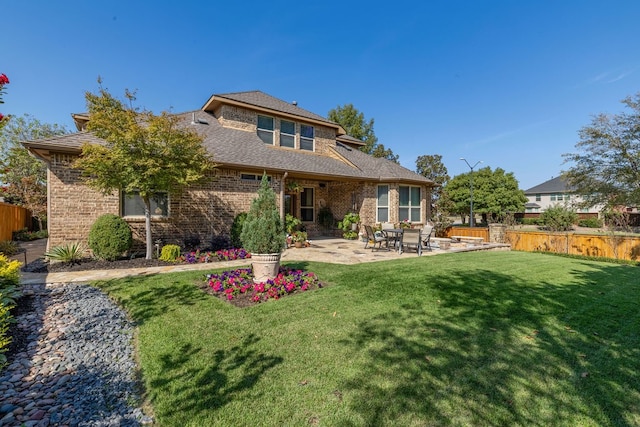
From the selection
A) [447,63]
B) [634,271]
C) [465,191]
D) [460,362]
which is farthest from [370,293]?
[465,191]

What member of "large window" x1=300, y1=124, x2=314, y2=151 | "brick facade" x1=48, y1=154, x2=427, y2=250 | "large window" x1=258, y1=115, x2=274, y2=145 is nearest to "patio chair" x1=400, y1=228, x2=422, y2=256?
"brick facade" x1=48, y1=154, x2=427, y2=250

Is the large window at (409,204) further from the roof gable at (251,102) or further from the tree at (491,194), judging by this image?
the tree at (491,194)

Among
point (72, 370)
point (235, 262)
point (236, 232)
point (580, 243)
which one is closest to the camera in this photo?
point (72, 370)

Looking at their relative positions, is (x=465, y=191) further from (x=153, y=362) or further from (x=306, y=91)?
(x=153, y=362)

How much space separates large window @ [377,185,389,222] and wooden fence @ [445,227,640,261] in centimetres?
542

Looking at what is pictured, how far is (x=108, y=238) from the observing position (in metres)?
8.35

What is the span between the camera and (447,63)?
15383mm

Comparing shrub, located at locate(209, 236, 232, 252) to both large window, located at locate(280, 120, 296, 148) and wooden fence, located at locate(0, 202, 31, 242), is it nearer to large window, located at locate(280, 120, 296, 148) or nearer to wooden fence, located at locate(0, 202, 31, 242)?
large window, located at locate(280, 120, 296, 148)

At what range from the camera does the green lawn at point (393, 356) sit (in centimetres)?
247

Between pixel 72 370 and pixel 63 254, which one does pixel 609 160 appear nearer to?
pixel 72 370

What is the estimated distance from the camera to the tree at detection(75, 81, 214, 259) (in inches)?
301

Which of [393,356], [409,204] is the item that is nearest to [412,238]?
[409,204]

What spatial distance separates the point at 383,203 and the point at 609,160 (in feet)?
52.2

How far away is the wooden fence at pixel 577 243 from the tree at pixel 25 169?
91.4ft
